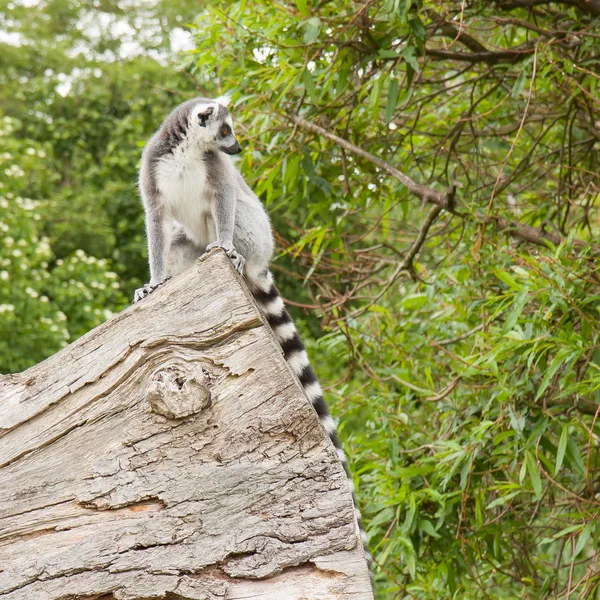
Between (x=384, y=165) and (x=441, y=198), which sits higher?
(x=384, y=165)

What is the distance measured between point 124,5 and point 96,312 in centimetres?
1346

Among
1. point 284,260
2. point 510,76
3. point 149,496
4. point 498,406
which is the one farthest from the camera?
point 284,260

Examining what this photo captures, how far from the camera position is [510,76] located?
4.45m

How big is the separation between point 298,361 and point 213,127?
1.15 m

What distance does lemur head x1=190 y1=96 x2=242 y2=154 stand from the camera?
157 inches

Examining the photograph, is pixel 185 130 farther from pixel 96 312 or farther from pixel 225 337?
pixel 96 312

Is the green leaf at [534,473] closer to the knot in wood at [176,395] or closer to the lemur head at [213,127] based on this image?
the knot in wood at [176,395]

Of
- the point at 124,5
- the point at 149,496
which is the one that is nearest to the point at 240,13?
the point at 149,496

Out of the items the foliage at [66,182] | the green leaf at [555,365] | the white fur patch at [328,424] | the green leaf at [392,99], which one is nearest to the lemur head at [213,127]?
the green leaf at [392,99]

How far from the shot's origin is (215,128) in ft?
13.2

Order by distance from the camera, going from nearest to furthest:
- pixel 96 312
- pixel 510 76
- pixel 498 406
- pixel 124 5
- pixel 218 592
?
pixel 218 592 → pixel 498 406 → pixel 510 76 → pixel 96 312 → pixel 124 5

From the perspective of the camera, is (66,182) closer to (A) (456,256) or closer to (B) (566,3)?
(A) (456,256)

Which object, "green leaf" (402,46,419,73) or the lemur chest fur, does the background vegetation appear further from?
the lemur chest fur

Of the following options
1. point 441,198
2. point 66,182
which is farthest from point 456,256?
point 66,182
